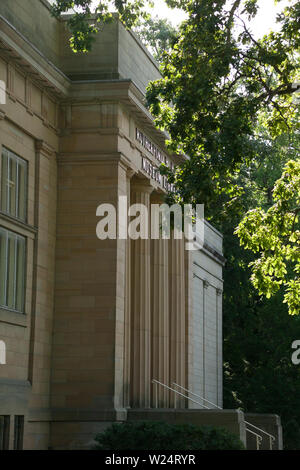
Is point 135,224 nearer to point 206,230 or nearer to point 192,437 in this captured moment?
point 192,437

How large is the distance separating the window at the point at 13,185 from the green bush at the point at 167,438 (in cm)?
630

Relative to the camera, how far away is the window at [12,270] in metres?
22.0

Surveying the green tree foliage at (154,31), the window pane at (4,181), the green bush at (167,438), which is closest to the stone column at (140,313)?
the green bush at (167,438)

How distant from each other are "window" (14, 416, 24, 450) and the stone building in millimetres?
47

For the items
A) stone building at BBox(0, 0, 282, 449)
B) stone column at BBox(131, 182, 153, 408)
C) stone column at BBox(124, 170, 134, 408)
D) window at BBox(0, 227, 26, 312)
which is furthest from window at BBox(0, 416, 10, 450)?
stone column at BBox(131, 182, 153, 408)

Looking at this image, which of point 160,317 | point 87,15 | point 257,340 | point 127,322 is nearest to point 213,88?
point 87,15

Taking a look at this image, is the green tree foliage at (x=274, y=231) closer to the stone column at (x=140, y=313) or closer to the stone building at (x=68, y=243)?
the stone building at (x=68, y=243)

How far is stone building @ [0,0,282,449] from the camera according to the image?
22297 millimetres

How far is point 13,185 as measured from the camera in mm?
22719

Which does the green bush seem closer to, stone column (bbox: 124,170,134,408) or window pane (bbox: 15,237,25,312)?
window pane (bbox: 15,237,25,312)

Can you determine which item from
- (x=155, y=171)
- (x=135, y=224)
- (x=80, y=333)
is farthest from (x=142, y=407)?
(x=155, y=171)

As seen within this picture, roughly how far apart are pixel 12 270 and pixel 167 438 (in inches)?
237

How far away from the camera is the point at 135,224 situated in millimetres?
27891
